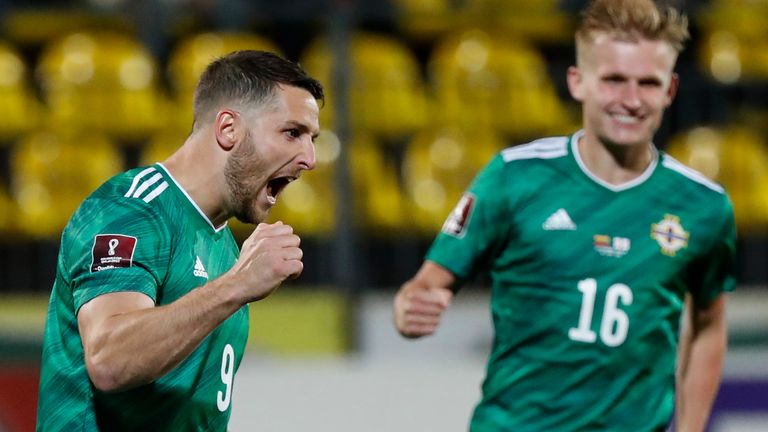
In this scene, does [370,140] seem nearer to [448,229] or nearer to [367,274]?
[367,274]

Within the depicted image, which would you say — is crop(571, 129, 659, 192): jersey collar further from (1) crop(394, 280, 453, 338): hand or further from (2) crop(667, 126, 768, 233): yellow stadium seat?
(2) crop(667, 126, 768, 233): yellow stadium seat

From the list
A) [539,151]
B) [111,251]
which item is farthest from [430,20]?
[111,251]

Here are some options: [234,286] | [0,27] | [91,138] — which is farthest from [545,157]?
[0,27]

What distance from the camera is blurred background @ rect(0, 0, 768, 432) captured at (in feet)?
21.2

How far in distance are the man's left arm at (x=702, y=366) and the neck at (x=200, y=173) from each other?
5.87ft

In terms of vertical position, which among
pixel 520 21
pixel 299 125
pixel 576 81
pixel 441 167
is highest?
pixel 520 21


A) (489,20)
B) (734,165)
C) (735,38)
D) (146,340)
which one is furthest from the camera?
(735,38)

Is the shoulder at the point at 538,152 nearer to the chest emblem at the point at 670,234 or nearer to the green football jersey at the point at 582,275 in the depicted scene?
the green football jersey at the point at 582,275

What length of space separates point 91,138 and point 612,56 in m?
4.91

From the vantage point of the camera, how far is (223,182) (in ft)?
9.43

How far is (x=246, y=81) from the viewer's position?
9.29 ft

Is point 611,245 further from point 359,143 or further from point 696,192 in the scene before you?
point 359,143

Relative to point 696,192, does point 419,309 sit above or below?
below

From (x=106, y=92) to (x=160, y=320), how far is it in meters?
6.12
